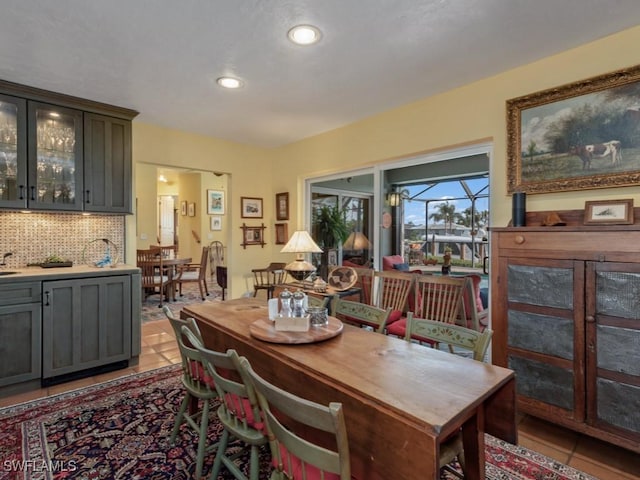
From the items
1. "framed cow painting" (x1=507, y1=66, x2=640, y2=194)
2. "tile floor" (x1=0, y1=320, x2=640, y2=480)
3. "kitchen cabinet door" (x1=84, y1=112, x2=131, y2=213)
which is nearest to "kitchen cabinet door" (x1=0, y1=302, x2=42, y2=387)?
"tile floor" (x1=0, y1=320, x2=640, y2=480)

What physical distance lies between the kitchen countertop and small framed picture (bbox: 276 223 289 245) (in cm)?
207

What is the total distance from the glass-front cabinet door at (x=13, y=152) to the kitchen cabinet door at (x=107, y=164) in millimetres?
441

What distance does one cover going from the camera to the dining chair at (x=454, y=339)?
1318 mm

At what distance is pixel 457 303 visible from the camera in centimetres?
270

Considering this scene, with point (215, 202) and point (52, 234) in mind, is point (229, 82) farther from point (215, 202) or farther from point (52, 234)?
point (215, 202)

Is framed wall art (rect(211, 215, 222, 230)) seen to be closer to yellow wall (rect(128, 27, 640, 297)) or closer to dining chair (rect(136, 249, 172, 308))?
dining chair (rect(136, 249, 172, 308))

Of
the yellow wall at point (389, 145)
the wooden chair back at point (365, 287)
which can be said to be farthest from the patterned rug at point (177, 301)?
the wooden chair back at point (365, 287)

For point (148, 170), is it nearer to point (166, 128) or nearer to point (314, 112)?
point (166, 128)

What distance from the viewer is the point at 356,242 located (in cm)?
421

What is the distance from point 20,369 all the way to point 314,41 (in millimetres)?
3333

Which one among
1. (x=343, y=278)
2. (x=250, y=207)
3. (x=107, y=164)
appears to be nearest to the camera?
(x=107, y=164)

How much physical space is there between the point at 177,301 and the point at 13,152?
376 centimetres

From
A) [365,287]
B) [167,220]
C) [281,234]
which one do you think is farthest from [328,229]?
[167,220]

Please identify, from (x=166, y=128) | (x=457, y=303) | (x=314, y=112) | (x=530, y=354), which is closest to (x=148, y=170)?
(x=166, y=128)
